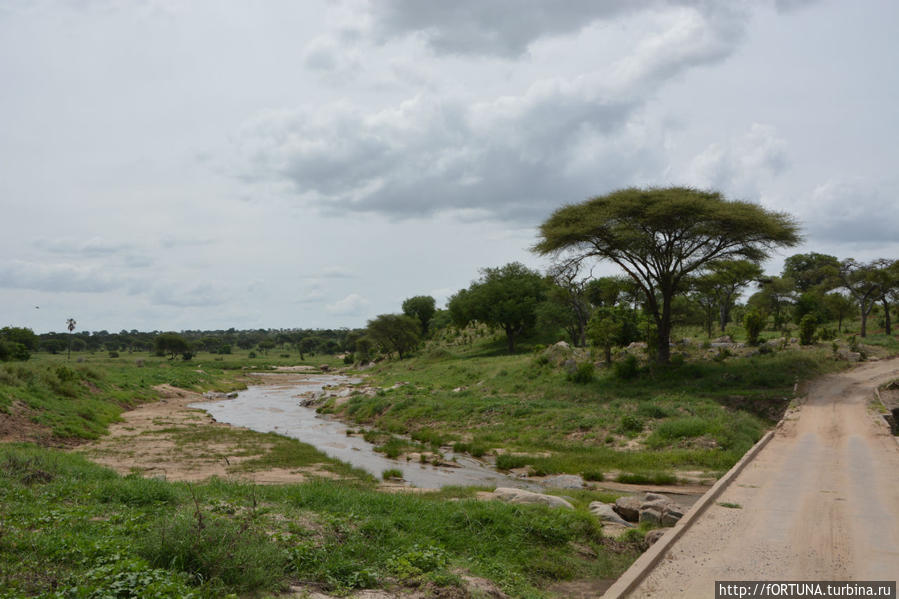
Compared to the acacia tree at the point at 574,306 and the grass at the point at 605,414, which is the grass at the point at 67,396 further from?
the acacia tree at the point at 574,306

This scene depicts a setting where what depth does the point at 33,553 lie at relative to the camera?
6.64m

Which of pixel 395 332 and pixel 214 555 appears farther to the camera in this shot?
pixel 395 332

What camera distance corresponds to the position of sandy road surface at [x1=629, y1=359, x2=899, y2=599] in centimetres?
749

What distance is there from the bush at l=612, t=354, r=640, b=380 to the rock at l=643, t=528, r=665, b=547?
2112 cm

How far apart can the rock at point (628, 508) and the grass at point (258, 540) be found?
1.81 m

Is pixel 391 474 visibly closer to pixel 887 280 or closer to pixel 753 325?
pixel 753 325

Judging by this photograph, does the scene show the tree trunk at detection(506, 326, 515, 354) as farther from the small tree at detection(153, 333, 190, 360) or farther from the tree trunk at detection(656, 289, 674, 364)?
the small tree at detection(153, 333, 190, 360)

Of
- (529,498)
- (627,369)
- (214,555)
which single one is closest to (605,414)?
(627,369)

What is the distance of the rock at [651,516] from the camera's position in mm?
11124

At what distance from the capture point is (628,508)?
12.1 m

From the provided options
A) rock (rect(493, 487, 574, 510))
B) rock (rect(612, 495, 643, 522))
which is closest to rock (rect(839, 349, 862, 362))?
rock (rect(612, 495, 643, 522))

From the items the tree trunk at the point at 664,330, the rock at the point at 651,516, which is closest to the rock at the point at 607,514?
the rock at the point at 651,516

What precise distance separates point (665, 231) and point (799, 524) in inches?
877

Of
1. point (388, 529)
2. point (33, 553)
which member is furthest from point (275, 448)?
point (33, 553)
